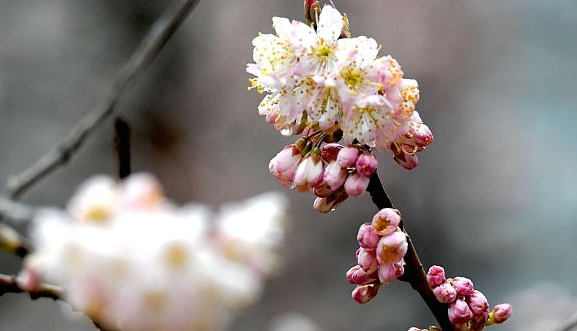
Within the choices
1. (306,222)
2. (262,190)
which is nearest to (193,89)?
(262,190)

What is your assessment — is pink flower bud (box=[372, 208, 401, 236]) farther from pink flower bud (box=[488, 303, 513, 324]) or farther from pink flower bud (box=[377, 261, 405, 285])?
pink flower bud (box=[488, 303, 513, 324])

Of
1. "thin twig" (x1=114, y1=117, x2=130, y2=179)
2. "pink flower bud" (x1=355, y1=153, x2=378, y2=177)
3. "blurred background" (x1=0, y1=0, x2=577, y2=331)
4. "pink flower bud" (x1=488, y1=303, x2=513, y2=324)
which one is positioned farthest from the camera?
"blurred background" (x1=0, y1=0, x2=577, y2=331)

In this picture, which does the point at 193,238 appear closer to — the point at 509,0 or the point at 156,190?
the point at 156,190

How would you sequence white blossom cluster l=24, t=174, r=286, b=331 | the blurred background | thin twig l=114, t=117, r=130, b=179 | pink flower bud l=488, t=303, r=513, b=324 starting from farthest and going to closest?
the blurred background → pink flower bud l=488, t=303, r=513, b=324 → thin twig l=114, t=117, r=130, b=179 → white blossom cluster l=24, t=174, r=286, b=331

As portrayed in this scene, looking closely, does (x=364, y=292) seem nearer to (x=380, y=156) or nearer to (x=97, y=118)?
(x=97, y=118)

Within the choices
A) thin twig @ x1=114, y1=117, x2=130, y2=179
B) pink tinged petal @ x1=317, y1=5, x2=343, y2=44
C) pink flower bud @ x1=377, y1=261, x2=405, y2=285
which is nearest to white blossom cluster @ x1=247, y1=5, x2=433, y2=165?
pink tinged petal @ x1=317, y1=5, x2=343, y2=44

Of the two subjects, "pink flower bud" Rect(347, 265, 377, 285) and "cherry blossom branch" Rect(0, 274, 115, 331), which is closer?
"cherry blossom branch" Rect(0, 274, 115, 331)

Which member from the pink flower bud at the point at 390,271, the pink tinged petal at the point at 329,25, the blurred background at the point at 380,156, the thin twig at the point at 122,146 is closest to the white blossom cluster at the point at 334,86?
the pink tinged petal at the point at 329,25

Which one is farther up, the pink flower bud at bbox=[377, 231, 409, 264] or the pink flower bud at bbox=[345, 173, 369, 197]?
the pink flower bud at bbox=[345, 173, 369, 197]
